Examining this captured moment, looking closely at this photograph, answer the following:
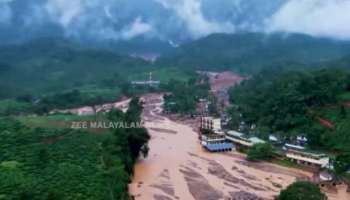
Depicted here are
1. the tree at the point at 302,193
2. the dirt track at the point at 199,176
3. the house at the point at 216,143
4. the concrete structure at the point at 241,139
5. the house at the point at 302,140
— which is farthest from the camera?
the house at the point at 216,143

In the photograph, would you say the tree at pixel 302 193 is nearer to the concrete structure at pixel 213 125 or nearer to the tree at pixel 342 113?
the tree at pixel 342 113

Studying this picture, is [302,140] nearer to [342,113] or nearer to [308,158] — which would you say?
[342,113]

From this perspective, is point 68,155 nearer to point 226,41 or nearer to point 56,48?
point 56,48

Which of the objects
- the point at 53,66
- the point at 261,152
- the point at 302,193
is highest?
the point at 53,66

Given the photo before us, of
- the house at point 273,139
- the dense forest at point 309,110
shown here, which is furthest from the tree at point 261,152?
the dense forest at point 309,110

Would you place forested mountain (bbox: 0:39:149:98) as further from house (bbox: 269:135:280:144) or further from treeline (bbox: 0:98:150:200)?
house (bbox: 269:135:280:144)

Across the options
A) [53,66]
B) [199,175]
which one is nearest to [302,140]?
[199,175]
